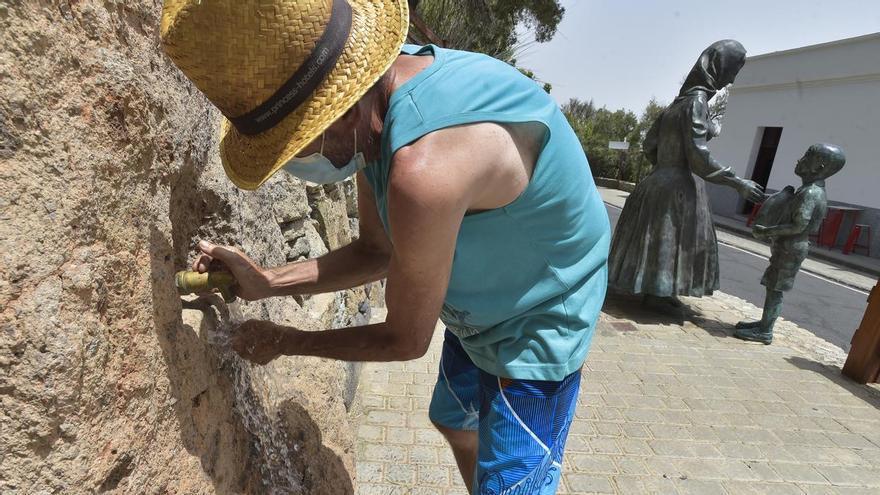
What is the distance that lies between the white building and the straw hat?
14.7 metres

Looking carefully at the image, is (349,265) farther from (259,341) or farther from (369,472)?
(369,472)

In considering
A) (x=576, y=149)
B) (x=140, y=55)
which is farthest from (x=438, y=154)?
(x=140, y=55)

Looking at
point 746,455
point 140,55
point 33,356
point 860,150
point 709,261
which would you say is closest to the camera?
point 33,356

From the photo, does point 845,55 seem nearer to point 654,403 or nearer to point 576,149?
point 654,403

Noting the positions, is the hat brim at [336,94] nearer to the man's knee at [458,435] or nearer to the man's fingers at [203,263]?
the man's fingers at [203,263]

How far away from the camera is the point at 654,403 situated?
358 centimetres

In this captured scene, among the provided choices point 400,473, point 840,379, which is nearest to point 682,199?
point 840,379

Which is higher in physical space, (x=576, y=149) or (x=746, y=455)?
(x=576, y=149)

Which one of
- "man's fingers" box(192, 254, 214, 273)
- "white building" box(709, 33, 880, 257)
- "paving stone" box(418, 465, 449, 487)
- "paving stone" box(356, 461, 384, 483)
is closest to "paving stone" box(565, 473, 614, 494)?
"paving stone" box(418, 465, 449, 487)

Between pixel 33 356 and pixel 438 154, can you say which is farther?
pixel 438 154

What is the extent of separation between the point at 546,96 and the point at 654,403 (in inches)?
117

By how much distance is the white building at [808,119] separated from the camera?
12.8m

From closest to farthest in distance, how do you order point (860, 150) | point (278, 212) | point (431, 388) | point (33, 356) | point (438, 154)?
1. point (33, 356)
2. point (438, 154)
3. point (278, 212)
4. point (431, 388)
5. point (860, 150)

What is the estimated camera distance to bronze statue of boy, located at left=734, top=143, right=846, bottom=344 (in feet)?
14.6
